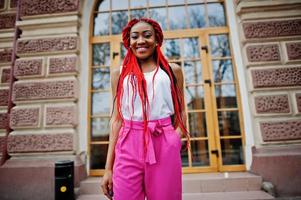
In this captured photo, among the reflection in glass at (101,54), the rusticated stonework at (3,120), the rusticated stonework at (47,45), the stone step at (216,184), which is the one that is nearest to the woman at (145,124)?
the stone step at (216,184)

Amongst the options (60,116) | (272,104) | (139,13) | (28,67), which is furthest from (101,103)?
(272,104)

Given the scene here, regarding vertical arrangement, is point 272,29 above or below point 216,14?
below

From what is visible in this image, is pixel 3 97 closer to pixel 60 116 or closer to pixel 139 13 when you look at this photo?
pixel 60 116

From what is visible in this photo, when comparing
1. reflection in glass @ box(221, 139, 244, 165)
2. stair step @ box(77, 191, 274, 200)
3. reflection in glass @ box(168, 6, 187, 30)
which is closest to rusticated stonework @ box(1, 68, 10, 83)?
stair step @ box(77, 191, 274, 200)

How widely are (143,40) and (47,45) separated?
286 cm

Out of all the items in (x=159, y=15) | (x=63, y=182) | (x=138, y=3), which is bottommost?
(x=63, y=182)

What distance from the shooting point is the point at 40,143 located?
10.4 feet

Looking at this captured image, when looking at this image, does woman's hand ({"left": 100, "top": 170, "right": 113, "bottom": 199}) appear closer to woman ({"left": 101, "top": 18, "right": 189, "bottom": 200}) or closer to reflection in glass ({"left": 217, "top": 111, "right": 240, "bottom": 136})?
woman ({"left": 101, "top": 18, "right": 189, "bottom": 200})

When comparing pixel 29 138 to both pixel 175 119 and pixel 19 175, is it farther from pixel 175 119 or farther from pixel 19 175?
pixel 175 119

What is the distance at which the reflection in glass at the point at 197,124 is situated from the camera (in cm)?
347

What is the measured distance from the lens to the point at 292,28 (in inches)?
130

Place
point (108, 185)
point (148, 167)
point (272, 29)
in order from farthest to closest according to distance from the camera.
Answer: point (272, 29)
point (108, 185)
point (148, 167)

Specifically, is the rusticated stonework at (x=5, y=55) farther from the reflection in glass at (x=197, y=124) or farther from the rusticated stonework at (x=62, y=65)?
the reflection in glass at (x=197, y=124)

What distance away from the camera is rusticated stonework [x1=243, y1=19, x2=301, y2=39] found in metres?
3.28
